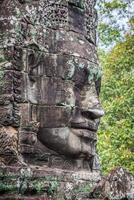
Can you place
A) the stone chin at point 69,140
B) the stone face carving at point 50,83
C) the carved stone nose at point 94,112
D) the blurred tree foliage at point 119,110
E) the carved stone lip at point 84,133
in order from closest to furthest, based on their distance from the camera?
the stone face carving at point 50,83 < the stone chin at point 69,140 < the carved stone lip at point 84,133 < the carved stone nose at point 94,112 < the blurred tree foliage at point 119,110

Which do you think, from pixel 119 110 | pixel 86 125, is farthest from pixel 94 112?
pixel 119 110

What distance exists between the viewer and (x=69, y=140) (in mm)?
8406

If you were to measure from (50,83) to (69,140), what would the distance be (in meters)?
0.82

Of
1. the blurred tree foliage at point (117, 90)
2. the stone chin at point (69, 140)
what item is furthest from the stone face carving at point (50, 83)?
the blurred tree foliage at point (117, 90)

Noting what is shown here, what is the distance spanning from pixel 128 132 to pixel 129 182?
401 inches

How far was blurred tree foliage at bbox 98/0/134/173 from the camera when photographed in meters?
18.4

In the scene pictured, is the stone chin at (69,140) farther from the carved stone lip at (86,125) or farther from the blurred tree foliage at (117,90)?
the blurred tree foliage at (117,90)

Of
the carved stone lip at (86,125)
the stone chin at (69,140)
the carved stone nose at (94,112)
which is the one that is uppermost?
the carved stone nose at (94,112)

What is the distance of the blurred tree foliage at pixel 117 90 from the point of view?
18.4 metres

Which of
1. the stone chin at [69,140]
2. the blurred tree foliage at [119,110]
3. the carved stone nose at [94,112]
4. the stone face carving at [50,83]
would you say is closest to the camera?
the stone face carving at [50,83]

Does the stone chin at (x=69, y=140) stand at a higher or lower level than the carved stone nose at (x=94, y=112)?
lower

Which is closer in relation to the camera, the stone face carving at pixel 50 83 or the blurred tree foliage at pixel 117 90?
the stone face carving at pixel 50 83

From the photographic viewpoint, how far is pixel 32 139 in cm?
801

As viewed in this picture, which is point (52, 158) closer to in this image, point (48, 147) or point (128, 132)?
point (48, 147)
